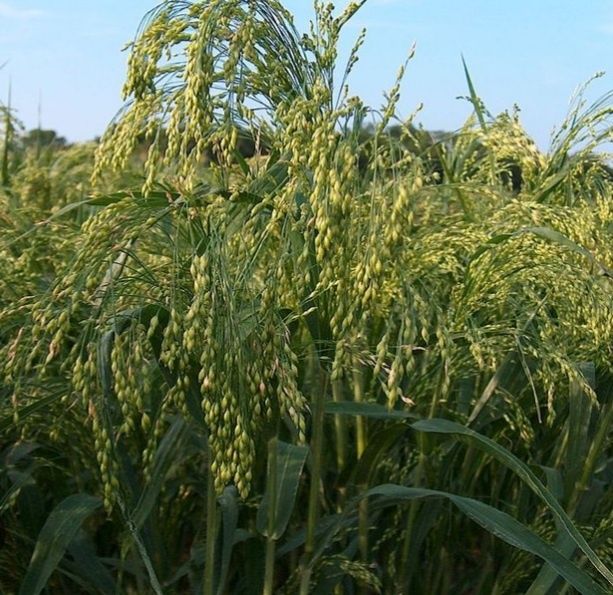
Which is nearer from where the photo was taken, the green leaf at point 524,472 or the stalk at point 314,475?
the green leaf at point 524,472

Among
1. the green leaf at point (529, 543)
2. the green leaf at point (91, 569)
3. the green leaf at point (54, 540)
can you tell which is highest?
the green leaf at point (529, 543)

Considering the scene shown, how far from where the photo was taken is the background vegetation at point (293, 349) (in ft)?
4.83

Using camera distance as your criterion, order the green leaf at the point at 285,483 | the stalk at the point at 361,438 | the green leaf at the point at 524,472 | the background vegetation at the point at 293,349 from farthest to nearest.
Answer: the stalk at the point at 361,438
the green leaf at the point at 285,483
the green leaf at the point at 524,472
the background vegetation at the point at 293,349

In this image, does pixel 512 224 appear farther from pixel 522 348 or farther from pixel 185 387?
pixel 185 387

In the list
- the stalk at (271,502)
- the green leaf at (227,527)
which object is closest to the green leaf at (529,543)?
the stalk at (271,502)

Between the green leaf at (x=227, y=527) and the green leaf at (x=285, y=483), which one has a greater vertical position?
the green leaf at (x=285, y=483)

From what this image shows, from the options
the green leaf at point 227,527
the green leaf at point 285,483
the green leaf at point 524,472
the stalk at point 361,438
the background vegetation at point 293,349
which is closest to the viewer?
the background vegetation at point 293,349

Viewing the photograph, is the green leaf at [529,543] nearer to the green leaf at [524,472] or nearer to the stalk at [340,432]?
the green leaf at [524,472]

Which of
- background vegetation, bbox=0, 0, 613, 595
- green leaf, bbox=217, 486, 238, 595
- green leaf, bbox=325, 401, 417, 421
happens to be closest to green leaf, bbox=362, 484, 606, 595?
background vegetation, bbox=0, 0, 613, 595

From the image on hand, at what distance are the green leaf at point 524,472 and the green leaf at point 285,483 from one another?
0.69ft

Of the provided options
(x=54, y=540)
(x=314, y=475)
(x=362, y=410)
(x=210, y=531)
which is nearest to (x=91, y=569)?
(x=54, y=540)

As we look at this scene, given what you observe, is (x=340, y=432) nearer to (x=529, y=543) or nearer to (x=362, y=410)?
(x=362, y=410)

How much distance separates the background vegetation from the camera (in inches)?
Result: 57.9

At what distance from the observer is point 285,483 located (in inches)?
68.6
